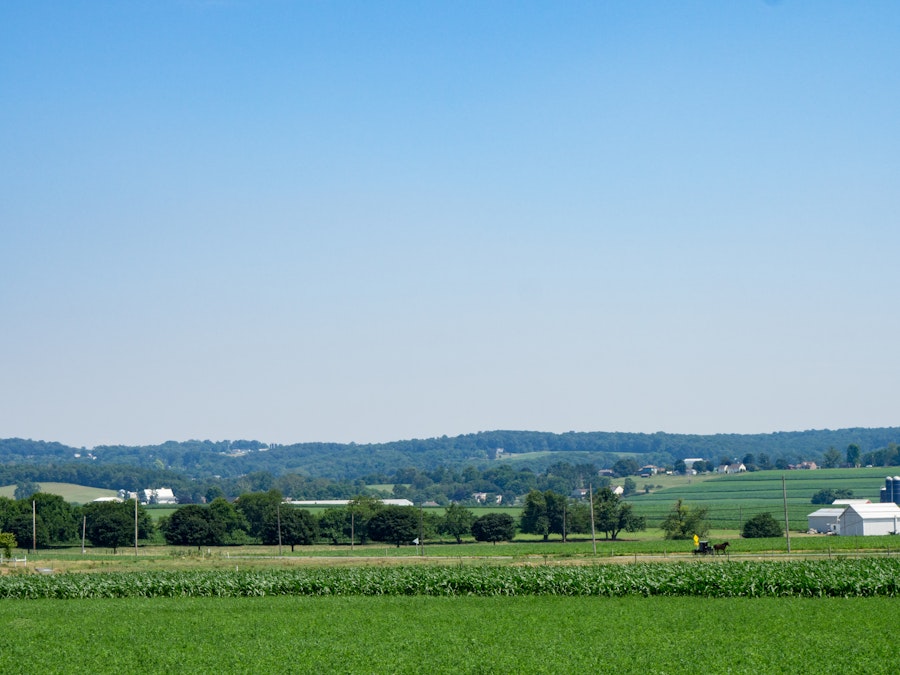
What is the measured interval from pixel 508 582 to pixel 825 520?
315 ft

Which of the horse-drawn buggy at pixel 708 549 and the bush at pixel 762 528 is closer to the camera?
the horse-drawn buggy at pixel 708 549

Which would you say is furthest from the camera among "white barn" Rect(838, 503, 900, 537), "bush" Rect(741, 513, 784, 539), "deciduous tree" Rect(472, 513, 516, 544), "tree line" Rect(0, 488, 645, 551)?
"deciduous tree" Rect(472, 513, 516, 544)

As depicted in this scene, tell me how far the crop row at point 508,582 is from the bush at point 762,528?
68.0 meters

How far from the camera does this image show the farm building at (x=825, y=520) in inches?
5492

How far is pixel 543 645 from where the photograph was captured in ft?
126

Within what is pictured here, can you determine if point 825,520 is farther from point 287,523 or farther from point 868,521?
point 287,523

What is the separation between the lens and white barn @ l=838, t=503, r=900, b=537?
132m

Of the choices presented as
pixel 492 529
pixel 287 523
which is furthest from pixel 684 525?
pixel 287 523

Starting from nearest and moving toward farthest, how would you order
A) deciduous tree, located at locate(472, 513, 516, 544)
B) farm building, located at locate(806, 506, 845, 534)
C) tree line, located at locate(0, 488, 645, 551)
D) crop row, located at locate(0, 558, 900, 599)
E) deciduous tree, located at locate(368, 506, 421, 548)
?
crop row, located at locate(0, 558, 900, 599), tree line, located at locate(0, 488, 645, 551), deciduous tree, located at locate(368, 506, 421, 548), farm building, located at locate(806, 506, 845, 534), deciduous tree, located at locate(472, 513, 516, 544)

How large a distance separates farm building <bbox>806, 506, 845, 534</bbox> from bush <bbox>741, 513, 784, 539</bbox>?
10734 mm

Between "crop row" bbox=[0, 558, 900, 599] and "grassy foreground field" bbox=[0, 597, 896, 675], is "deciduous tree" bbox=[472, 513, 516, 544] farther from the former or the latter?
"grassy foreground field" bbox=[0, 597, 896, 675]

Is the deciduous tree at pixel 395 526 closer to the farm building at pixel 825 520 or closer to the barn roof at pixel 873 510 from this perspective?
the farm building at pixel 825 520

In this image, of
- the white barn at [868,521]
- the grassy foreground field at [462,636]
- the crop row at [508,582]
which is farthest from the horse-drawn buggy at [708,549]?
the white barn at [868,521]

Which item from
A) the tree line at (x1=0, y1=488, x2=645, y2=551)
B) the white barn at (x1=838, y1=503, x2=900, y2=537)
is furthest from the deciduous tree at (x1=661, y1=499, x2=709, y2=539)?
the white barn at (x1=838, y1=503, x2=900, y2=537)
